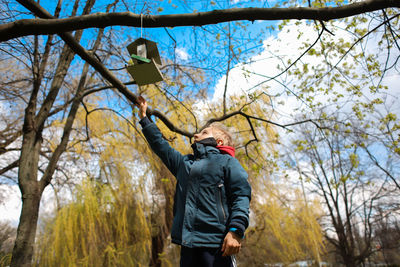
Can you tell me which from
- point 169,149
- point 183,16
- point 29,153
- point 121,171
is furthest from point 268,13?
point 121,171

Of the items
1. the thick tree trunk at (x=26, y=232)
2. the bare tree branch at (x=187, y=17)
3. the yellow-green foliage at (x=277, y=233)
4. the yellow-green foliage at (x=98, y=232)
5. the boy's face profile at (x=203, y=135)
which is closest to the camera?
the bare tree branch at (x=187, y=17)

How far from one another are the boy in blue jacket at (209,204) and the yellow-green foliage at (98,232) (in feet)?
12.8

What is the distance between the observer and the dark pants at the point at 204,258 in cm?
141

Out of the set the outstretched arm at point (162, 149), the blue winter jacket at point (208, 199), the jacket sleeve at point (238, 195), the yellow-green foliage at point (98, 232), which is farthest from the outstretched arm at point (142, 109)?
the yellow-green foliage at point (98, 232)

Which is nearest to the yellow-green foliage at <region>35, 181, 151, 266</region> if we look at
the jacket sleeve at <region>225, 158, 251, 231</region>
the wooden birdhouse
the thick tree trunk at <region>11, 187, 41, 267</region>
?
the thick tree trunk at <region>11, 187, 41, 267</region>

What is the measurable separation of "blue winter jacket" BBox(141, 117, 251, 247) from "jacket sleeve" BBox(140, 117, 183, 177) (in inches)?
2.8

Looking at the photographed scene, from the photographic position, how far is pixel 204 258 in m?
1.41

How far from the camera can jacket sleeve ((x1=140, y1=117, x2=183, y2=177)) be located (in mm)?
1896

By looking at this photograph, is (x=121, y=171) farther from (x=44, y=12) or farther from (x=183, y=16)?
(x=183, y=16)

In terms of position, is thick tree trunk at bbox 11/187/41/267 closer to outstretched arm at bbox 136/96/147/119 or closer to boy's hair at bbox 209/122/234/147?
outstretched arm at bbox 136/96/147/119

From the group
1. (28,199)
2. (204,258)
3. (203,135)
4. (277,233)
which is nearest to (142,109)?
(203,135)

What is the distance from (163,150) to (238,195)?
66 cm

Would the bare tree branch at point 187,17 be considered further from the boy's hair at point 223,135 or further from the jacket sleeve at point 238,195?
the jacket sleeve at point 238,195

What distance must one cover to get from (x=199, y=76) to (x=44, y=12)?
8.49 feet
